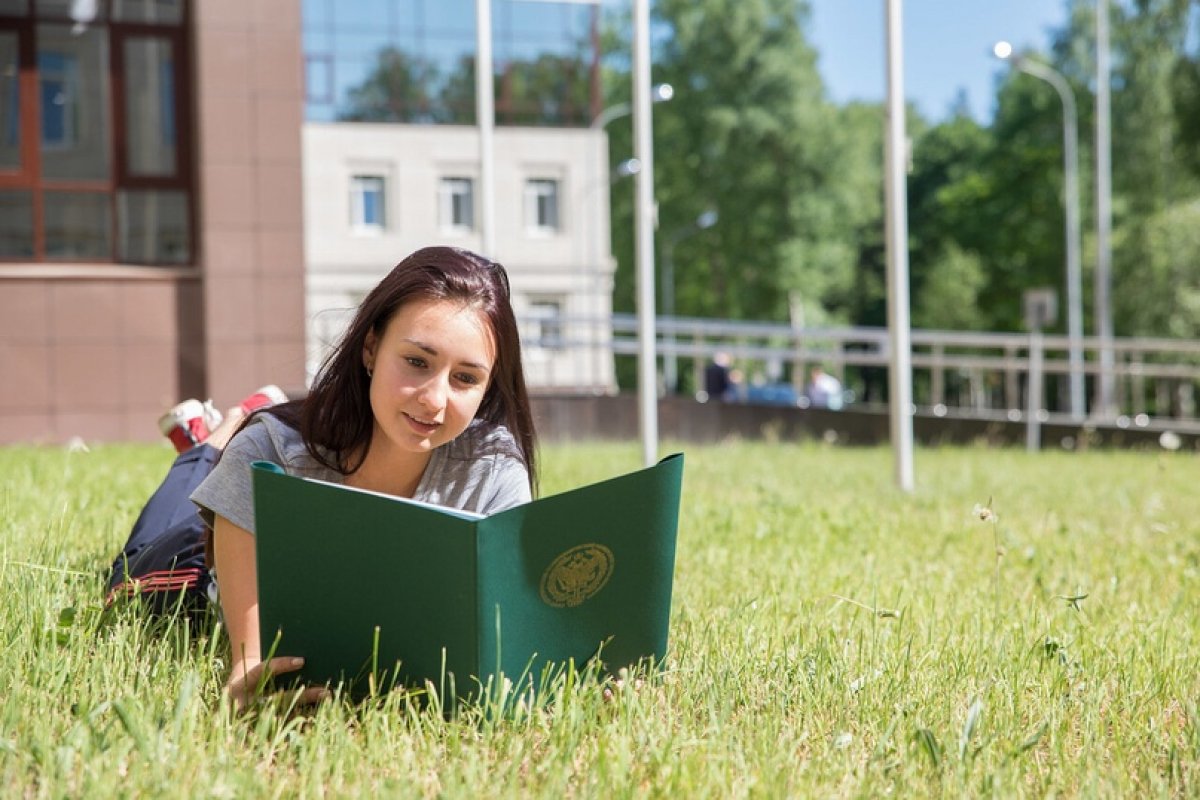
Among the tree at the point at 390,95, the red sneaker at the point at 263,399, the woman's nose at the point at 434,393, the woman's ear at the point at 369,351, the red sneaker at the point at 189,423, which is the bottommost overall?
the red sneaker at the point at 189,423

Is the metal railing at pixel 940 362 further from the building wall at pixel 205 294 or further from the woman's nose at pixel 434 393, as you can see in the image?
the woman's nose at pixel 434 393

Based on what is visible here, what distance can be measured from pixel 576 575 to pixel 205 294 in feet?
44.1

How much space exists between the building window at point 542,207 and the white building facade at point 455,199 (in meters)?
0.03

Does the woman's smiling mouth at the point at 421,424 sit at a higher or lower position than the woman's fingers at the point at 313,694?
higher

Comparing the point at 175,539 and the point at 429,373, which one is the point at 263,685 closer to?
the point at 429,373

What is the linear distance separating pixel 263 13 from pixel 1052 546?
1178 cm

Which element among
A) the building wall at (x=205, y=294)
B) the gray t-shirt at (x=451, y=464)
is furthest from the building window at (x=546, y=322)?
the gray t-shirt at (x=451, y=464)

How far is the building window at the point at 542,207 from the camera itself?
36688mm

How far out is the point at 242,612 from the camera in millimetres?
2525

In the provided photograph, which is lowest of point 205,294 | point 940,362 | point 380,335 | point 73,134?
point 940,362

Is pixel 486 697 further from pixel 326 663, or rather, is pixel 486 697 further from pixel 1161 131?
pixel 1161 131

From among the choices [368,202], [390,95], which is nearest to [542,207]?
[368,202]

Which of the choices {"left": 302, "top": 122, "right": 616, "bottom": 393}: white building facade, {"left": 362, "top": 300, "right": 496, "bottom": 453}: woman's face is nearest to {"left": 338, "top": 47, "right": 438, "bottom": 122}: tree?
{"left": 302, "top": 122, "right": 616, "bottom": 393}: white building facade

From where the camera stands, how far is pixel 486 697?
7.63 feet
